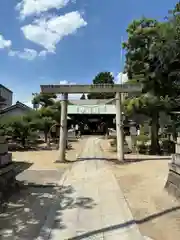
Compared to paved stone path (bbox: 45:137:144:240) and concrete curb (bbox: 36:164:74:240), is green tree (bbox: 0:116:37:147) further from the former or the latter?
concrete curb (bbox: 36:164:74:240)

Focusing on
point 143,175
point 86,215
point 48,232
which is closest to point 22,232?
point 48,232

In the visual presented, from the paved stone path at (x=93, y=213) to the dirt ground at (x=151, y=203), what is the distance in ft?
0.74

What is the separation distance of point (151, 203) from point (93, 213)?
1694 millimetres


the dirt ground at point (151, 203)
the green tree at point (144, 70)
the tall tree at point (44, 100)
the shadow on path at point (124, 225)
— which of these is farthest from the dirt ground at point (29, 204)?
the tall tree at point (44, 100)

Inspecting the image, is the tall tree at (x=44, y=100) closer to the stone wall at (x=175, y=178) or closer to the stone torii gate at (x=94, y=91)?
the stone torii gate at (x=94, y=91)

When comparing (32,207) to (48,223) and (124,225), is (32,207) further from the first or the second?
(124,225)

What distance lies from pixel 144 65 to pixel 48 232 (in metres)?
15.3

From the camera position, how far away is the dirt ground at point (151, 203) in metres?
5.54

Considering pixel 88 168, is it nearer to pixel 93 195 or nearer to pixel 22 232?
pixel 93 195

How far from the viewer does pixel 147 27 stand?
18344mm

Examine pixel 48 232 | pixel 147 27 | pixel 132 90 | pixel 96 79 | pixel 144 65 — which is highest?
pixel 96 79

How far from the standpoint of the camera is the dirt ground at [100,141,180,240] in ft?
18.2

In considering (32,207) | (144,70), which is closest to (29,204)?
(32,207)

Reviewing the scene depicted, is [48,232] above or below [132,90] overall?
below
